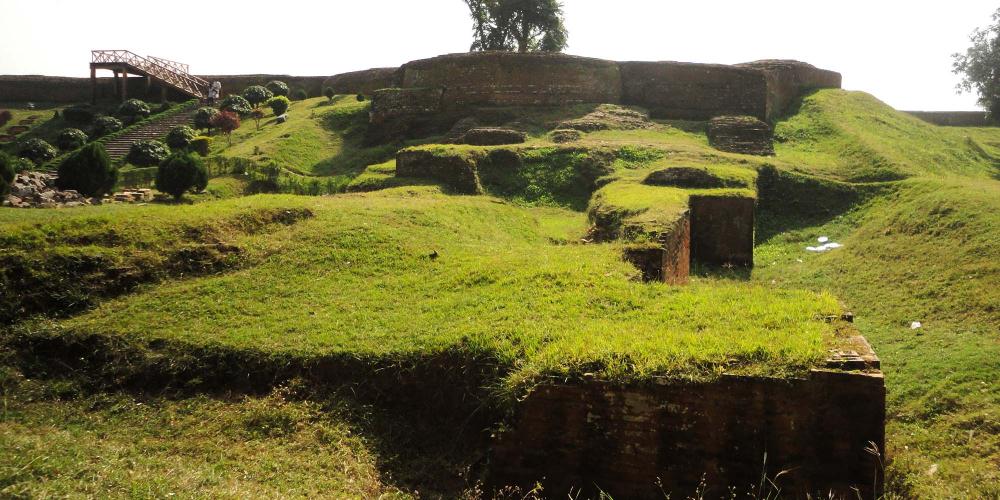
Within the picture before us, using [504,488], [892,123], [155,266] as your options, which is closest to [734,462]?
[504,488]

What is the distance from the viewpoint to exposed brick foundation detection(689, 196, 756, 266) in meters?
11.5

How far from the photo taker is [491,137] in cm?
1638

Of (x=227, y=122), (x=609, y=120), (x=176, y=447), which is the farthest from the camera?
(x=227, y=122)

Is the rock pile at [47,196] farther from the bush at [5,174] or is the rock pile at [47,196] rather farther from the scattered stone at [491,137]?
the scattered stone at [491,137]

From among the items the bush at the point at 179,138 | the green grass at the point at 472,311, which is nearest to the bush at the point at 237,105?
the bush at the point at 179,138

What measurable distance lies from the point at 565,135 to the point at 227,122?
10326 millimetres

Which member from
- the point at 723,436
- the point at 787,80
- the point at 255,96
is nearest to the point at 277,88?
the point at 255,96

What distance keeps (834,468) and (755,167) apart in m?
11.7

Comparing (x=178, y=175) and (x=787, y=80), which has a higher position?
(x=787, y=80)

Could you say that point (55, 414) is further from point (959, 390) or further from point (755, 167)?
point (755, 167)

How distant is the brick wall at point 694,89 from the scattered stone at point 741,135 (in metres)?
1.34

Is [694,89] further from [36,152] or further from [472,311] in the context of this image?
[36,152]

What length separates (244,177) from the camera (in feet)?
54.5

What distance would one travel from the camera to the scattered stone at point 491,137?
16250mm
